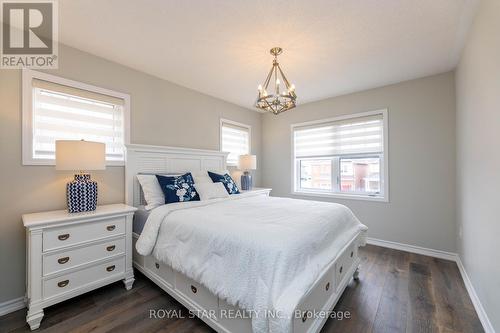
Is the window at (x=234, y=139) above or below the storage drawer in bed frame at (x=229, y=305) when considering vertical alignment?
above

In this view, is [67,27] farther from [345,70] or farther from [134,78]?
[345,70]

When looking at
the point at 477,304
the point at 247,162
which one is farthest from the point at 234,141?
the point at 477,304

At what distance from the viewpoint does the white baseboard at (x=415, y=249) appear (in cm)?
284

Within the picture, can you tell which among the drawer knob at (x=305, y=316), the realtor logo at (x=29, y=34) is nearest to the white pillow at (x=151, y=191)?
the realtor logo at (x=29, y=34)

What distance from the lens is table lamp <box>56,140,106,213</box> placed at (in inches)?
74.5

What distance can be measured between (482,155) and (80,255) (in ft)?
11.8

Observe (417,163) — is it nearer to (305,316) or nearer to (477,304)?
(477,304)

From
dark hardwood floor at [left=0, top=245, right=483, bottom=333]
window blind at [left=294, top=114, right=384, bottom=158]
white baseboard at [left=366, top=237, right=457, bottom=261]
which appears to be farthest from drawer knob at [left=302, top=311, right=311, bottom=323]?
window blind at [left=294, top=114, right=384, bottom=158]

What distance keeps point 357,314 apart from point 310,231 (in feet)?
3.04

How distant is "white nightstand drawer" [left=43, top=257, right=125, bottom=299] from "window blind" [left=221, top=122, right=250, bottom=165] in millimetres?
2467

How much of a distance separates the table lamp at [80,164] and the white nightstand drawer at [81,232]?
0.21m

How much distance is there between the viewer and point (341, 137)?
12.4ft

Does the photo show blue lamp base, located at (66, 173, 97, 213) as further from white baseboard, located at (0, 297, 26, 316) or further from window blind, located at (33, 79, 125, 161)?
white baseboard, located at (0, 297, 26, 316)

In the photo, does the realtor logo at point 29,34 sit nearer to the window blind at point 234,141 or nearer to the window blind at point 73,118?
the window blind at point 73,118
